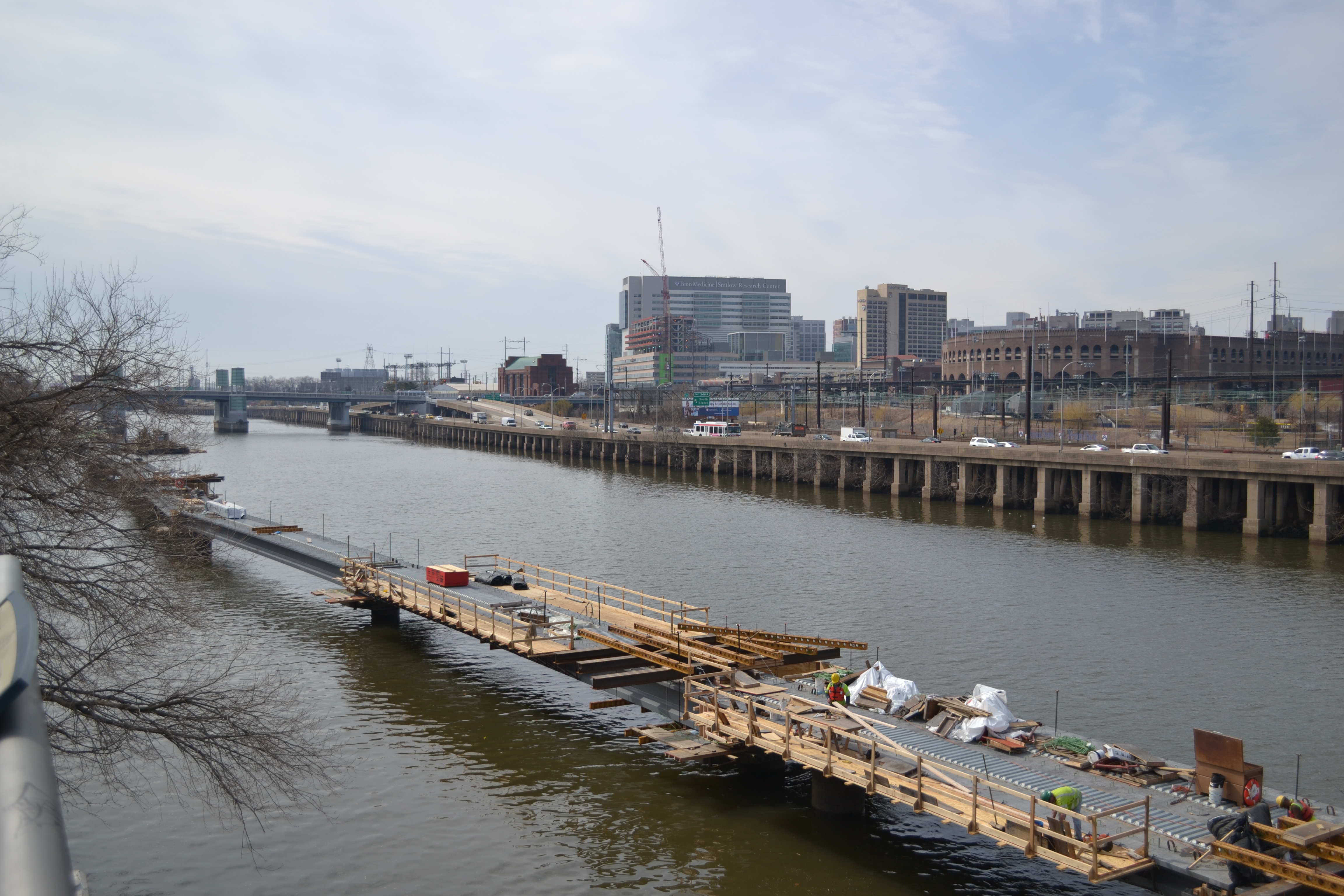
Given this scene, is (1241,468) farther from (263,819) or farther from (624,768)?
(263,819)

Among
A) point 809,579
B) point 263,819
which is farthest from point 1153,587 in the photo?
point 263,819

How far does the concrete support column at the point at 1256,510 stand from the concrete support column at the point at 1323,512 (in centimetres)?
252

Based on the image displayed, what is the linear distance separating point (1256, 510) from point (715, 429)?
223 feet

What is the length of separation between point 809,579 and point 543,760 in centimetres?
2189

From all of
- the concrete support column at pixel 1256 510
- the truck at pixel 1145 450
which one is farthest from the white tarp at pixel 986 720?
the truck at pixel 1145 450

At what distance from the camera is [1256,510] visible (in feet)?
176

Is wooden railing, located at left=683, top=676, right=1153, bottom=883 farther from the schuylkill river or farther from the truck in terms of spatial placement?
the truck

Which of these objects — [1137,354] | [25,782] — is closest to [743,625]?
[25,782]

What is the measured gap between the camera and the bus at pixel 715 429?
115 meters

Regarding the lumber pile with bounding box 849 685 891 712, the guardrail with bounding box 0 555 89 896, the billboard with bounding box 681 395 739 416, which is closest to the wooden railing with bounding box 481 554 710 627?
the lumber pile with bounding box 849 685 891 712

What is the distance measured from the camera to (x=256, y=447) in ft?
492

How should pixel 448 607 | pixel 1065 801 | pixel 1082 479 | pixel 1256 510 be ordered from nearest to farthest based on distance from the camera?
pixel 1065 801
pixel 448 607
pixel 1256 510
pixel 1082 479

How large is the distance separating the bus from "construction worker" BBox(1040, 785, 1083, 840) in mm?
97083

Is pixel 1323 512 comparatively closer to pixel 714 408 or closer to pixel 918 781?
pixel 918 781
